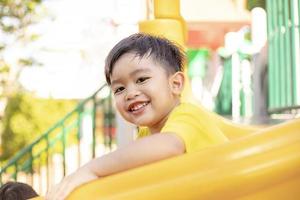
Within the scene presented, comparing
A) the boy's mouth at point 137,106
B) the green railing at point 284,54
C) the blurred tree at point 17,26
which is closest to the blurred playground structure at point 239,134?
the green railing at point 284,54

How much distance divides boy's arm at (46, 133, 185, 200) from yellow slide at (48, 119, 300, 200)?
6 centimetres

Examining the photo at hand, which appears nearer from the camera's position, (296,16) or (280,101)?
(296,16)

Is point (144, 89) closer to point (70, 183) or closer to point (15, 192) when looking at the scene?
point (70, 183)

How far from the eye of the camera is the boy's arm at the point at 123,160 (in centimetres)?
88

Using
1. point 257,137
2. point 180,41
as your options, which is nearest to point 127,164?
point 257,137

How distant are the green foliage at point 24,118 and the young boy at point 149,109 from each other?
32.3 ft

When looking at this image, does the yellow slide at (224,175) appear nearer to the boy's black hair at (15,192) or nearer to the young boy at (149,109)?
the young boy at (149,109)

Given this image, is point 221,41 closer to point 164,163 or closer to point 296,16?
point 296,16

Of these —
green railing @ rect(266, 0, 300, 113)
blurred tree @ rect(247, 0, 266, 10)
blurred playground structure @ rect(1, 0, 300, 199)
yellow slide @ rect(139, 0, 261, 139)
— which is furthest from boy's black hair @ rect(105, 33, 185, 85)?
blurred tree @ rect(247, 0, 266, 10)

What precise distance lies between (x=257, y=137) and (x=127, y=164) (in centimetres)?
20

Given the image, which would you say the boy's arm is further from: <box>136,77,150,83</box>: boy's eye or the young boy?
<box>136,77,150,83</box>: boy's eye

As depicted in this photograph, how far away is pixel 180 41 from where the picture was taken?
1.75 metres

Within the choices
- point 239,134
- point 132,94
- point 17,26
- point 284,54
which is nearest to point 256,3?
point 284,54

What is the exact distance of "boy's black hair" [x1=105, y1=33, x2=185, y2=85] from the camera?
1047mm
